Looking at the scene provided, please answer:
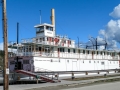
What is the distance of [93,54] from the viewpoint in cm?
4806

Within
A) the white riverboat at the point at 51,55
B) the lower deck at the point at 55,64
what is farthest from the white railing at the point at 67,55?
the lower deck at the point at 55,64

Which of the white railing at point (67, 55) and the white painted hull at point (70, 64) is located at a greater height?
the white railing at point (67, 55)

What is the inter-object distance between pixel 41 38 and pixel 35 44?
3.96 meters

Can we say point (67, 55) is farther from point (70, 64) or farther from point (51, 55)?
point (51, 55)

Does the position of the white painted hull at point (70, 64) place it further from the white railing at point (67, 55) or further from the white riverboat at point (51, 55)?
the white railing at point (67, 55)

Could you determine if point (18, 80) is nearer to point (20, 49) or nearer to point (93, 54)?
point (20, 49)

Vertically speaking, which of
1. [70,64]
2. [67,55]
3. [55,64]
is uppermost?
[67,55]

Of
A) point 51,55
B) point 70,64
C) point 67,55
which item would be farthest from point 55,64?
point 70,64

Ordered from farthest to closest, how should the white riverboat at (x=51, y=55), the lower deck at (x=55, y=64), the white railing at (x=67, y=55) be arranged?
the white railing at (x=67, y=55) < the white riverboat at (x=51, y=55) < the lower deck at (x=55, y=64)

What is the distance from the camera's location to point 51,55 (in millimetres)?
37375

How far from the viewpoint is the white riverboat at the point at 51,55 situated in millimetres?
34938

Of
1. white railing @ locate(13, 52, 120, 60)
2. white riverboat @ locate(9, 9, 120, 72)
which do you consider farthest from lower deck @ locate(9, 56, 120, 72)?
white railing @ locate(13, 52, 120, 60)

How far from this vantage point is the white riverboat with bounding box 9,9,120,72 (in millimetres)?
34938

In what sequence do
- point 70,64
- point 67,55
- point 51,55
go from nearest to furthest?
point 51,55, point 67,55, point 70,64
